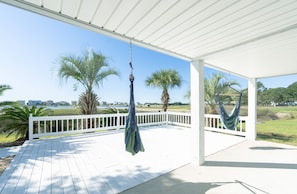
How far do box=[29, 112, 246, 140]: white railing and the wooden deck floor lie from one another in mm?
584

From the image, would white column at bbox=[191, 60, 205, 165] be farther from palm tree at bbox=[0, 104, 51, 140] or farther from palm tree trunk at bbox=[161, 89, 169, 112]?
palm tree at bbox=[0, 104, 51, 140]

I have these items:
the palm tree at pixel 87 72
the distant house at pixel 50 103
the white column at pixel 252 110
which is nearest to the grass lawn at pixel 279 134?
the white column at pixel 252 110

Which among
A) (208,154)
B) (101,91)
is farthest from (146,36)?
(101,91)

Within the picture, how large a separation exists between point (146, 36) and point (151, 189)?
2.26 meters

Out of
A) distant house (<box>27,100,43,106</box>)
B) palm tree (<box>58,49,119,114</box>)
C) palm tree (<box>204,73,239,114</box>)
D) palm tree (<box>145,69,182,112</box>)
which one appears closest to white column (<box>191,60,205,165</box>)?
palm tree (<box>204,73,239,114</box>)

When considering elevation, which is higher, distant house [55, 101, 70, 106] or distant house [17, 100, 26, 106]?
distant house [17, 100, 26, 106]

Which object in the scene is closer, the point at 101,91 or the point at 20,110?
the point at 20,110

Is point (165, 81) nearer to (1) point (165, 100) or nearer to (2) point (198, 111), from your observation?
(1) point (165, 100)

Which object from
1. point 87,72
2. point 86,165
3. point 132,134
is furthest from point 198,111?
point 87,72

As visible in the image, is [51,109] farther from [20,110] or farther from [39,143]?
[39,143]

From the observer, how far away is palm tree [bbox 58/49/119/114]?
20.8ft

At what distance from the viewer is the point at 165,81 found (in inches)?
340

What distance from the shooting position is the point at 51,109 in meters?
5.91

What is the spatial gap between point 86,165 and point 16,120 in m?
3.76
